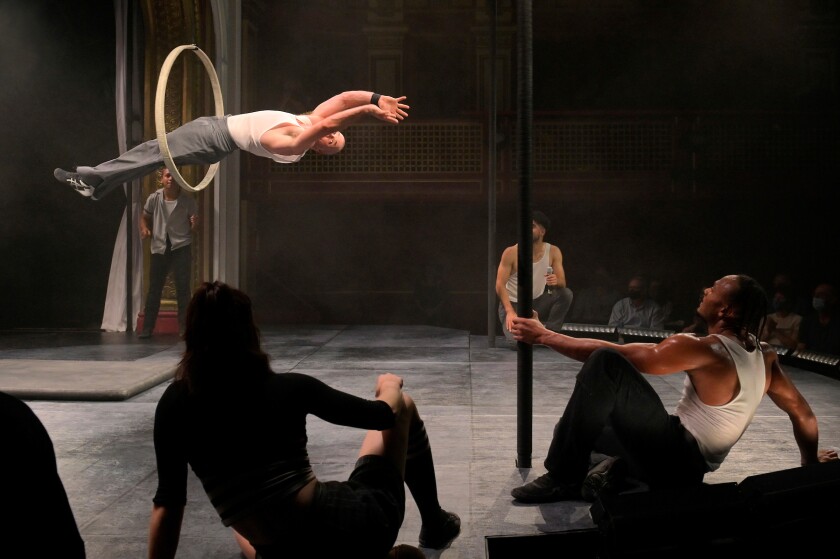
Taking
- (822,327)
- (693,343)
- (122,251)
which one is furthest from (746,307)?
(122,251)

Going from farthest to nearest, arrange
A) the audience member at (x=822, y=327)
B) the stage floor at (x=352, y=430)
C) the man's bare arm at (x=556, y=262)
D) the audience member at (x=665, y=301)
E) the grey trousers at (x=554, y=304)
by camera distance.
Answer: the audience member at (x=665, y=301), the grey trousers at (x=554, y=304), the man's bare arm at (x=556, y=262), the audience member at (x=822, y=327), the stage floor at (x=352, y=430)

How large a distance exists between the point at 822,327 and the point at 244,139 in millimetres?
4731

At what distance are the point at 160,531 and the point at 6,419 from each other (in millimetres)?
757

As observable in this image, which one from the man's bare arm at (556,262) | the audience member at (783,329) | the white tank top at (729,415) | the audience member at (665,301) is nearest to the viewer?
the white tank top at (729,415)

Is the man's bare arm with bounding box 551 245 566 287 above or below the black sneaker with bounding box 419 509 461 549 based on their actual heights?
above

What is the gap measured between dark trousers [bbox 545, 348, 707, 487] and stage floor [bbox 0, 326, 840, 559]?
11.3 inches

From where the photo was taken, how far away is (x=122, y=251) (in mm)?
A: 8773

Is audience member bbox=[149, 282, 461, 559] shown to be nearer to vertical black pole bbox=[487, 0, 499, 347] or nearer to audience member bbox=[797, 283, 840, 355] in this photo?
vertical black pole bbox=[487, 0, 499, 347]

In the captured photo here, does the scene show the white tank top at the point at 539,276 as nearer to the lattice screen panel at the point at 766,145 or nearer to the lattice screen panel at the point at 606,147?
the lattice screen panel at the point at 606,147

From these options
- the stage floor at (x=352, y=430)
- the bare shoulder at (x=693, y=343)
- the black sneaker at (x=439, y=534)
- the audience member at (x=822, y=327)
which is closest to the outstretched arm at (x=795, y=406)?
the bare shoulder at (x=693, y=343)

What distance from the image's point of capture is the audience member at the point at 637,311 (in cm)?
877

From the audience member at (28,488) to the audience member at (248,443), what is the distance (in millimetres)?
597

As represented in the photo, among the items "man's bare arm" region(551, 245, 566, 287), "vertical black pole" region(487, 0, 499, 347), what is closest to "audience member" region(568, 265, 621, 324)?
"vertical black pole" region(487, 0, 499, 347)

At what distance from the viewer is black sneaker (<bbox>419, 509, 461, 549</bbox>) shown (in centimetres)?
268
